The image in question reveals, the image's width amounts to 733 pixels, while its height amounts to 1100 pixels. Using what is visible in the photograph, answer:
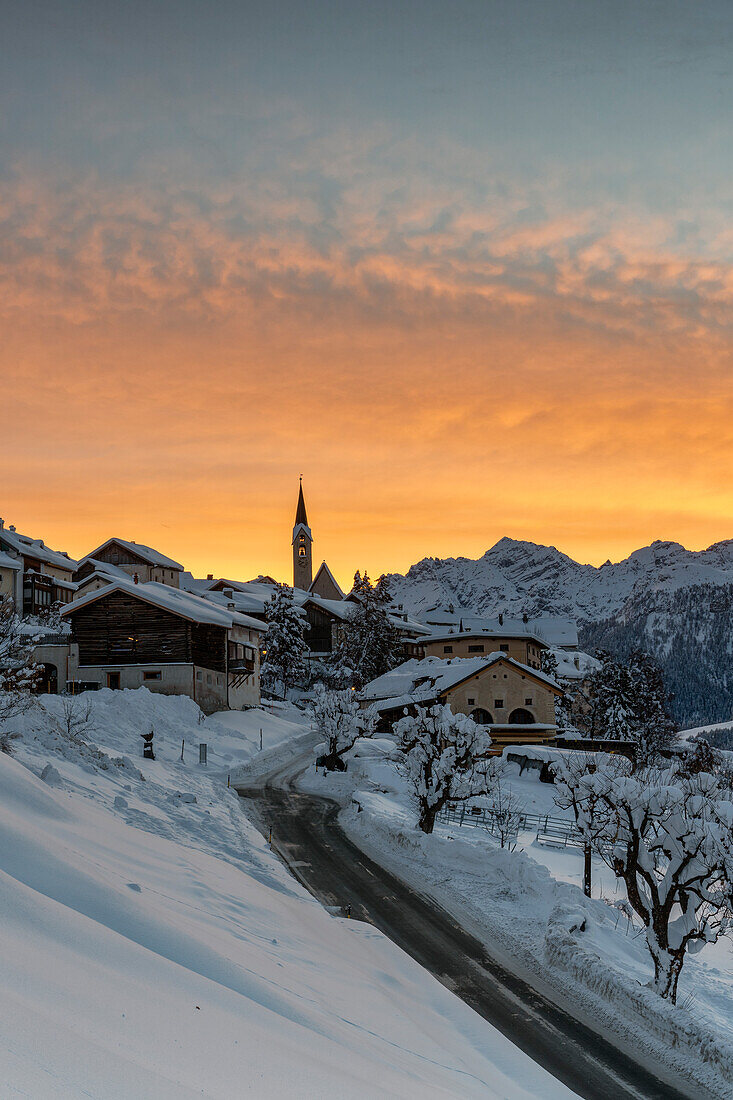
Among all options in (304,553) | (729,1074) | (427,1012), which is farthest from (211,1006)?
(304,553)

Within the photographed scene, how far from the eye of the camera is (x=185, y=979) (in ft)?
34.7

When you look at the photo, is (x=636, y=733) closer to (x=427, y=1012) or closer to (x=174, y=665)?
(x=174, y=665)

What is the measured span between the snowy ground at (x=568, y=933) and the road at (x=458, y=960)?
0.72 metres

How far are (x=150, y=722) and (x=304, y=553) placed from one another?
11670 cm

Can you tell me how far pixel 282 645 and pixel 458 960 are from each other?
74.1m

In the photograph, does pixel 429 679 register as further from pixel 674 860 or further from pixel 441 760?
pixel 674 860

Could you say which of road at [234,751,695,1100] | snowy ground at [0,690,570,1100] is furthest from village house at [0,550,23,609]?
snowy ground at [0,690,570,1100]

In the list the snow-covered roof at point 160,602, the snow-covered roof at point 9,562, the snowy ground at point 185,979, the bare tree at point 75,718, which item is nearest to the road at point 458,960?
Answer: the snowy ground at point 185,979

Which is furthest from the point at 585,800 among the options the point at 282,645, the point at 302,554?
the point at 302,554

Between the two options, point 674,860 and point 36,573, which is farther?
point 36,573

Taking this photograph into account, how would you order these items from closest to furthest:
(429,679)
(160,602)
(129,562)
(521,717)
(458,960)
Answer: (458,960) → (160,602) → (521,717) → (429,679) → (129,562)

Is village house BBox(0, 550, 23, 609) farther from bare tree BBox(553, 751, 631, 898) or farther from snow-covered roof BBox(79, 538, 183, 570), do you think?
bare tree BBox(553, 751, 631, 898)

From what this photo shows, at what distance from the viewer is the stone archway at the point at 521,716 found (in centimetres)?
6988

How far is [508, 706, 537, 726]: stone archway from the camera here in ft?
229
